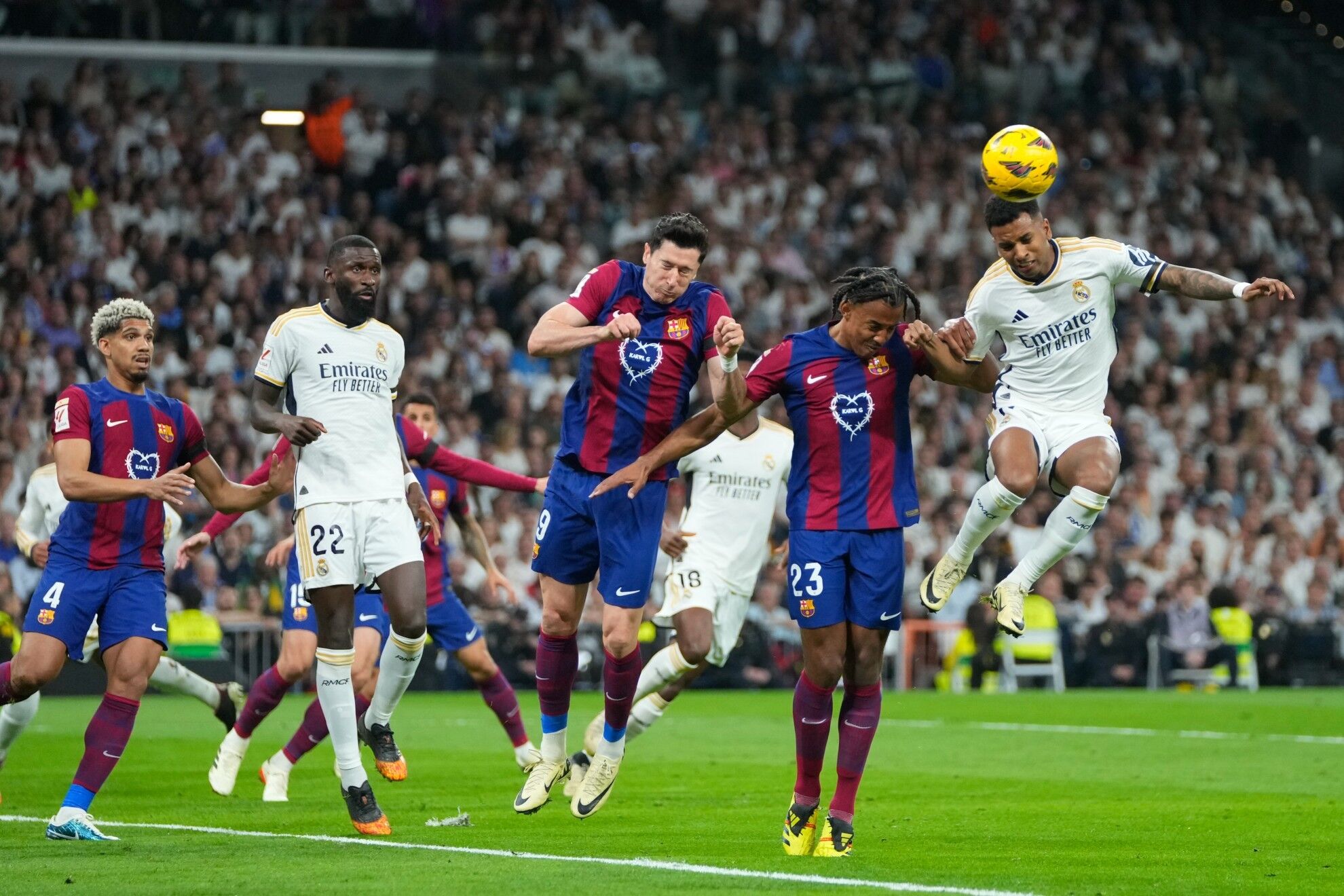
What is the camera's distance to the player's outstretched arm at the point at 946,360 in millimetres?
8969

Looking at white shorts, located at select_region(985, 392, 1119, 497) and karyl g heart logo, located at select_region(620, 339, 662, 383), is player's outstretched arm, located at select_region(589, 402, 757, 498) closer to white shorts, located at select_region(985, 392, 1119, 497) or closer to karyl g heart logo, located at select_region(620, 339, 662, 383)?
karyl g heart logo, located at select_region(620, 339, 662, 383)

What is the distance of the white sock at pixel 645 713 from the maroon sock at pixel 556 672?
1875mm

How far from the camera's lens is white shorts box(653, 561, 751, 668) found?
43.5 feet

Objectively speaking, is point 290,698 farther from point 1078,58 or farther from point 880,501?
point 1078,58

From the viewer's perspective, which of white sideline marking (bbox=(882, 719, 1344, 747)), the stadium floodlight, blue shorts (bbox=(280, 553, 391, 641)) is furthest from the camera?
the stadium floodlight

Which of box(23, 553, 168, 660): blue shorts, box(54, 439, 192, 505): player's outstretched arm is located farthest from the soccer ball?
box(23, 553, 168, 660): blue shorts

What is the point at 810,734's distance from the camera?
893 cm

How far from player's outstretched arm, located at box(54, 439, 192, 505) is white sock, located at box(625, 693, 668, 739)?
3.87 metres

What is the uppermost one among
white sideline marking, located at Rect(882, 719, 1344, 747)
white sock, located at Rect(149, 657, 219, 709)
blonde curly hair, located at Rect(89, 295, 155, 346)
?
blonde curly hair, located at Rect(89, 295, 155, 346)

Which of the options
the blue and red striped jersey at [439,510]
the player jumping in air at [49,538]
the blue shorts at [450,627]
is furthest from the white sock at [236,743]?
A: the blue and red striped jersey at [439,510]

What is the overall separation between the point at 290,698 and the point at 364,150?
8.44 m

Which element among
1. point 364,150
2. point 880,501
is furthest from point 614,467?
point 364,150

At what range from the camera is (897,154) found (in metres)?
29.1

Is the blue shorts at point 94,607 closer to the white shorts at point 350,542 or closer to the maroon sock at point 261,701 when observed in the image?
the white shorts at point 350,542
